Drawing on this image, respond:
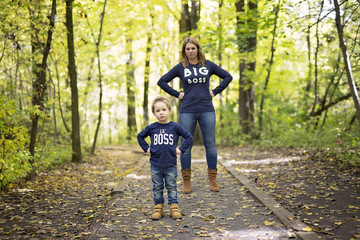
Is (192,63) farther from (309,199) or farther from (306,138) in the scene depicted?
(306,138)

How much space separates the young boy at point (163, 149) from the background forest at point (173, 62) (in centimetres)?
235

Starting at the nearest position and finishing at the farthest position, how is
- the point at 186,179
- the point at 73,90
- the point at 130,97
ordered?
the point at 186,179
the point at 73,90
the point at 130,97

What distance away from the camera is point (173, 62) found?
2147cm

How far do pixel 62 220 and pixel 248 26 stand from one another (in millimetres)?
9130

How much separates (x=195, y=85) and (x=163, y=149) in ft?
4.91

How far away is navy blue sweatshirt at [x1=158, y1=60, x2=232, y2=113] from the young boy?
1121 millimetres

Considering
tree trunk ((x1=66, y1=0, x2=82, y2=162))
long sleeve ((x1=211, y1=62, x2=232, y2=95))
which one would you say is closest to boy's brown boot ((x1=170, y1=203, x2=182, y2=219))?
long sleeve ((x1=211, y1=62, x2=232, y2=95))

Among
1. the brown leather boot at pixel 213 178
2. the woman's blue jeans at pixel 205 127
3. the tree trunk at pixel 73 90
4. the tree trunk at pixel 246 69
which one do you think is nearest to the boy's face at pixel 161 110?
the woman's blue jeans at pixel 205 127

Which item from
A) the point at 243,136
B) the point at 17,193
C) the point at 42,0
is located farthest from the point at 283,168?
the point at 243,136

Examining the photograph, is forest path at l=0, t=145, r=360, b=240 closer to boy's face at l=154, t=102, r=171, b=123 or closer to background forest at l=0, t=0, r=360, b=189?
background forest at l=0, t=0, r=360, b=189

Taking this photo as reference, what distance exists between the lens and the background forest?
6.93 metres

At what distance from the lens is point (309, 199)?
503cm

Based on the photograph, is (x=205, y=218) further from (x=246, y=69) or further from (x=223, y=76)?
(x=246, y=69)

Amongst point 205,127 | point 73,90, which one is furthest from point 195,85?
point 73,90
